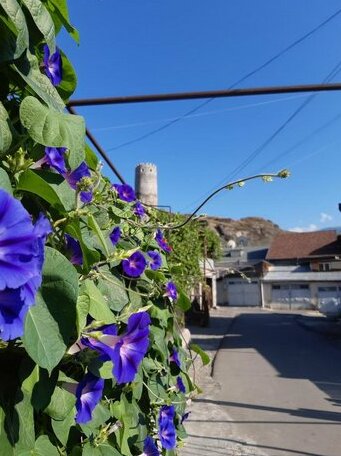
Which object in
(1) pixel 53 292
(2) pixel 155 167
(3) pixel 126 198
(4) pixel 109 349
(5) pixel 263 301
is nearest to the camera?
(1) pixel 53 292

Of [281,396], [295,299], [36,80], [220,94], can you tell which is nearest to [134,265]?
[36,80]

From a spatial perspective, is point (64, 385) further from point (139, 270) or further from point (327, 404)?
point (327, 404)

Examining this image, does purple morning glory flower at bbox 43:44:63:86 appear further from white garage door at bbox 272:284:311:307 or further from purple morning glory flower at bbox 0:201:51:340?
white garage door at bbox 272:284:311:307

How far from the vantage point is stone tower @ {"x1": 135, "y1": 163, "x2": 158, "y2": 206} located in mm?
2898

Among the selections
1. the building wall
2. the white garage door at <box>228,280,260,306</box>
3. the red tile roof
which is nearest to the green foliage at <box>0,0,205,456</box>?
the building wall

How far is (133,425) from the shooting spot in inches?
43.6

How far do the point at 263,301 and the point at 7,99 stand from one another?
1258 inches

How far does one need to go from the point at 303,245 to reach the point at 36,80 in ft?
121

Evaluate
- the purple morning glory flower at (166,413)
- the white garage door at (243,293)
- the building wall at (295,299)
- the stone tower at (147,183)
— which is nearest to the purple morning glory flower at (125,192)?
the purple morning glory flower at (166,413)

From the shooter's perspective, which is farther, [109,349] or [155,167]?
[155,167]

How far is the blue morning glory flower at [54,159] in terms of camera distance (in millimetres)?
726

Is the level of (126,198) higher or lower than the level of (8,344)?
higher

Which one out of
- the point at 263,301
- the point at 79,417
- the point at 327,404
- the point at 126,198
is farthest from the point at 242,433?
the point at 263,301

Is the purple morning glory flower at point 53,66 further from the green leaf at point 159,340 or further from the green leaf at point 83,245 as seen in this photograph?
the green leaf at point 159,340
